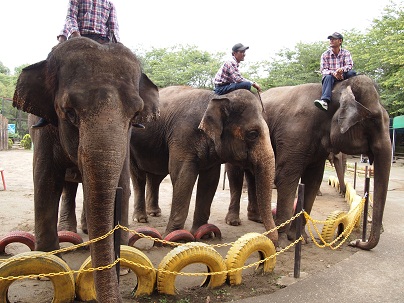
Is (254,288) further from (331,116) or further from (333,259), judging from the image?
(331,116)

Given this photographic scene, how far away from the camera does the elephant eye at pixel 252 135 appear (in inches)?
220

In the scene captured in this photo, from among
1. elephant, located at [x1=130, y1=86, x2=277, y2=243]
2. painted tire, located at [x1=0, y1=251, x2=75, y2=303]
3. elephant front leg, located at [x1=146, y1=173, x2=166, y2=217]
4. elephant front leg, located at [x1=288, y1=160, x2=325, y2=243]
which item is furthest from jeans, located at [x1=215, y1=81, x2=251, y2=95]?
painted tire, located at [x1=0, y1=251, x2=75, y2=303]

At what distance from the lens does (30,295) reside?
388cm

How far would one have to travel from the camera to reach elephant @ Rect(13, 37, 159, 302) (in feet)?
9.55

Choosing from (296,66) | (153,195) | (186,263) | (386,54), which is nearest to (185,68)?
(296,66)

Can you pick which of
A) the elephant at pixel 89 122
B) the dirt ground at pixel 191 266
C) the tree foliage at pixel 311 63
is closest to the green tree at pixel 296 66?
the tree foliage at pixel 311 63

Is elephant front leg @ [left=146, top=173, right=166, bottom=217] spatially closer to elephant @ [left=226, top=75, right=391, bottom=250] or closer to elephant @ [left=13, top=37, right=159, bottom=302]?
elephant @ [left=226, top=75, right=391, bottom=250]

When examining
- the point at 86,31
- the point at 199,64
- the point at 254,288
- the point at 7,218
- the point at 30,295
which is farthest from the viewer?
the point at 199,64

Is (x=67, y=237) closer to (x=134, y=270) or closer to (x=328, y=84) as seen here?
(x=134, y=270)

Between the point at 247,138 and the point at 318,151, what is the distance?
1.40 metres

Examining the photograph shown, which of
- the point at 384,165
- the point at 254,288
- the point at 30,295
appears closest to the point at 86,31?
the point at 30,295

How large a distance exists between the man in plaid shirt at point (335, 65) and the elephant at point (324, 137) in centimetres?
14

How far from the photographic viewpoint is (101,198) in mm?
2893

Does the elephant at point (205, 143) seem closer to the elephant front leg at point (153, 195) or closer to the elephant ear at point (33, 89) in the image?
the elephant front leg at point (153, 195)
